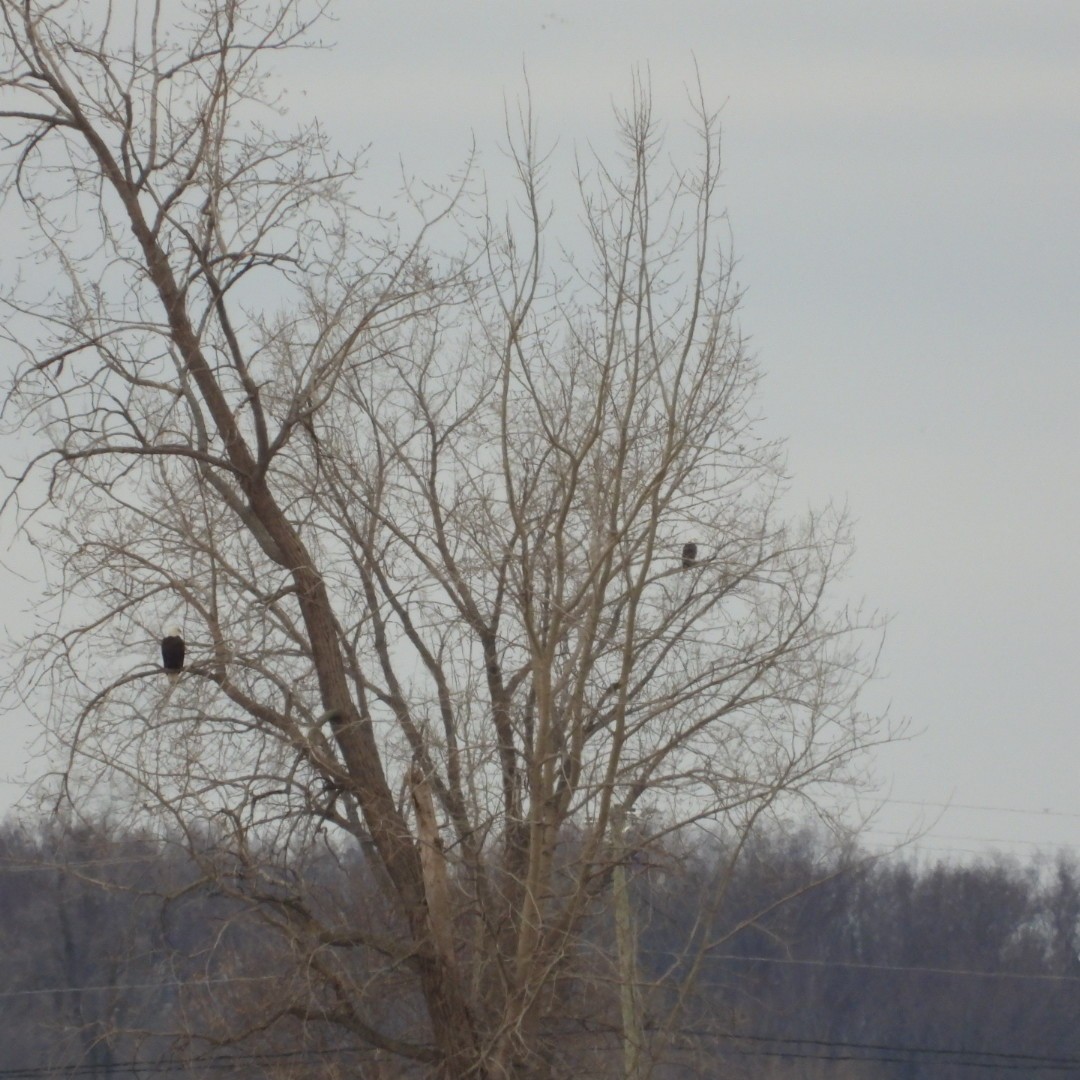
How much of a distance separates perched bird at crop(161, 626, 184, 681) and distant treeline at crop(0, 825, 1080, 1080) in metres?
1.06

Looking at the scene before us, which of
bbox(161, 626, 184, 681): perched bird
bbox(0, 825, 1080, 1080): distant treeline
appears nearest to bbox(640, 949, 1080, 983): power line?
bbox(0, 825, 1080, 1080): distant treeline

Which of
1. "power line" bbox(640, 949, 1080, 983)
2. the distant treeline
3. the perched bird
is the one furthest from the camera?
"power line" bbox(640, 949, 1080, 983)

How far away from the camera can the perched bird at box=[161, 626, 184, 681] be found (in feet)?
33.5

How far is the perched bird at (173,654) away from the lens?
33.5ft

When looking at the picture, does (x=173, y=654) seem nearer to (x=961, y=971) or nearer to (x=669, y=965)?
(x=669, y=965)

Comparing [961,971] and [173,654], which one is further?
[961,971]

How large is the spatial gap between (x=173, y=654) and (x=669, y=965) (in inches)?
241

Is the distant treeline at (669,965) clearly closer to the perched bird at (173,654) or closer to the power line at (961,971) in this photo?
the power line at (961,971)

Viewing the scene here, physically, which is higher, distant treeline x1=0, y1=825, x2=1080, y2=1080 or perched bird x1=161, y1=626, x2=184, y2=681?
perched bird x1=161, y1=626, x2=184, y2=681

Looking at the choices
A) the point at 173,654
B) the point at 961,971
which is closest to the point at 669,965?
the point at 173,654

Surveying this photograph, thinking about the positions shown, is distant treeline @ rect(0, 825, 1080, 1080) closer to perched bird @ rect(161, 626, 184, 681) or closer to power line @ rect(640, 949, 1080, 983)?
power line @ rect(640, 949, 1080, 983)

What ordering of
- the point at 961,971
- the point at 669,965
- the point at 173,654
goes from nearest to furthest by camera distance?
the point at 173,654, the point at 669,965, the point at 961,971

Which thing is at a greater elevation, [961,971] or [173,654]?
[173,654]

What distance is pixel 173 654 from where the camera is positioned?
10.2m
